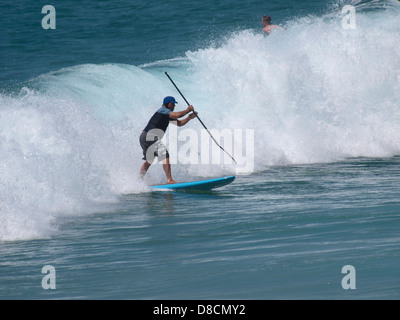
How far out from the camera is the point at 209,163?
43.0 feet

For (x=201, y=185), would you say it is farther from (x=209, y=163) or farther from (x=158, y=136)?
(x=209, y=163)

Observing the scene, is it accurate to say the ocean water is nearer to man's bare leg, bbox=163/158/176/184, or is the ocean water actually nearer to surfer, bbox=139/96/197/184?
man's bare leg, bbox=163/158/176/184

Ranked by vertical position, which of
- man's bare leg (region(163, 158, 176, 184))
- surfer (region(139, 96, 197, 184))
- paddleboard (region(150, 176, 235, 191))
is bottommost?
paddleboard (region(150, 176, 235, 191))

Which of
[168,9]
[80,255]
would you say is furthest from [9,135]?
[168,9]

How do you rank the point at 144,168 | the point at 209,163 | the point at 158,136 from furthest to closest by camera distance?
the point at 209,163
the point at 144,168
the point at 158,136

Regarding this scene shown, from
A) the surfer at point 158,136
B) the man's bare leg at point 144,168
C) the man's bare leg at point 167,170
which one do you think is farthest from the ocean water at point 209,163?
the surfer at point 158,136

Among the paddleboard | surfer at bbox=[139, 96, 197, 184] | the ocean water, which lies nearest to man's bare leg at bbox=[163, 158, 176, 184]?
surfer at bbox=[139, 96, 197, 184]

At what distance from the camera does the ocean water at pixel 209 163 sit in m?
6.44

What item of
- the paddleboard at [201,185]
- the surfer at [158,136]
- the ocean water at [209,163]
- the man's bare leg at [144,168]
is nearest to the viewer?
the ocean water at [209,163]

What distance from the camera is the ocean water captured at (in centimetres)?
644

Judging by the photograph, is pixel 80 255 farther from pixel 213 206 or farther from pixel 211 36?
pixel 211 36

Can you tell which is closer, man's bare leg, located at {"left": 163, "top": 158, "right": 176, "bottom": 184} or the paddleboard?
the paddleboard

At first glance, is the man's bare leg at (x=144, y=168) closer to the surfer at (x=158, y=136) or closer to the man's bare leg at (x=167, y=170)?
the surfer at (x=158, y=136)

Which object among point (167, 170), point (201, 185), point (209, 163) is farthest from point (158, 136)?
point (209, 163)
